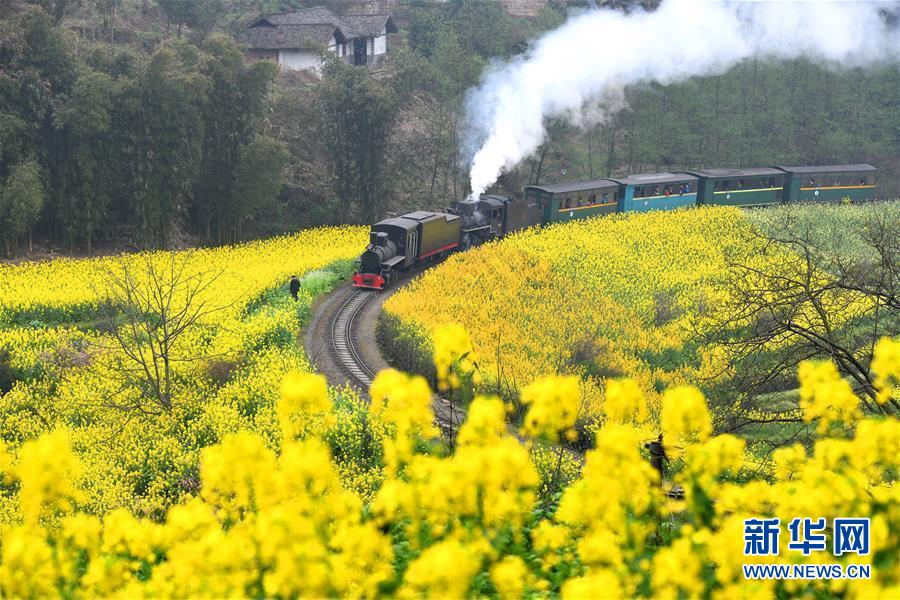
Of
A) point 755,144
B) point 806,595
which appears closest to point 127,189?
point 806,595

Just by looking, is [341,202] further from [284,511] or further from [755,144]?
[284,511]

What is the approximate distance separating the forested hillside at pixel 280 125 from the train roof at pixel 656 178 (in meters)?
6.91

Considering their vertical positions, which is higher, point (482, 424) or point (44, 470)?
point (482, 424)

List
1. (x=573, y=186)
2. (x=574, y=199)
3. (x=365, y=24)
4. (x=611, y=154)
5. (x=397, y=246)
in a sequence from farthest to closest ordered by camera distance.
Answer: (x=365, y=24) < (x=611, y=154) < (x=573, y=186) < (x=574, y=199) < (x=397, y=246)

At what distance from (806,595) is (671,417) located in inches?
63.5

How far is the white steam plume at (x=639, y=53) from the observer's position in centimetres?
4575

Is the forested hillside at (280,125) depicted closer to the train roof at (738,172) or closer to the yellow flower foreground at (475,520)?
the train roof at (738,172)

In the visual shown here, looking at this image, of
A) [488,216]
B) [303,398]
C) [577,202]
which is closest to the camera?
[303,398]

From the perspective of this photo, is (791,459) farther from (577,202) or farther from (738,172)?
(738,172)

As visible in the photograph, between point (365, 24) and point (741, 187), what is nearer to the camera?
point (741, 187)

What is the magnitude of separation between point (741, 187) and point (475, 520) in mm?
46899

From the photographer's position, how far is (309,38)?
53719mm

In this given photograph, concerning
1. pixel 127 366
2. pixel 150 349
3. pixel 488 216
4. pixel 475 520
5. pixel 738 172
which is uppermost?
pixel 738 172

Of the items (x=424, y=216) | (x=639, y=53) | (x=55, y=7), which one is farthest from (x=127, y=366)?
(x=639, y=53)
